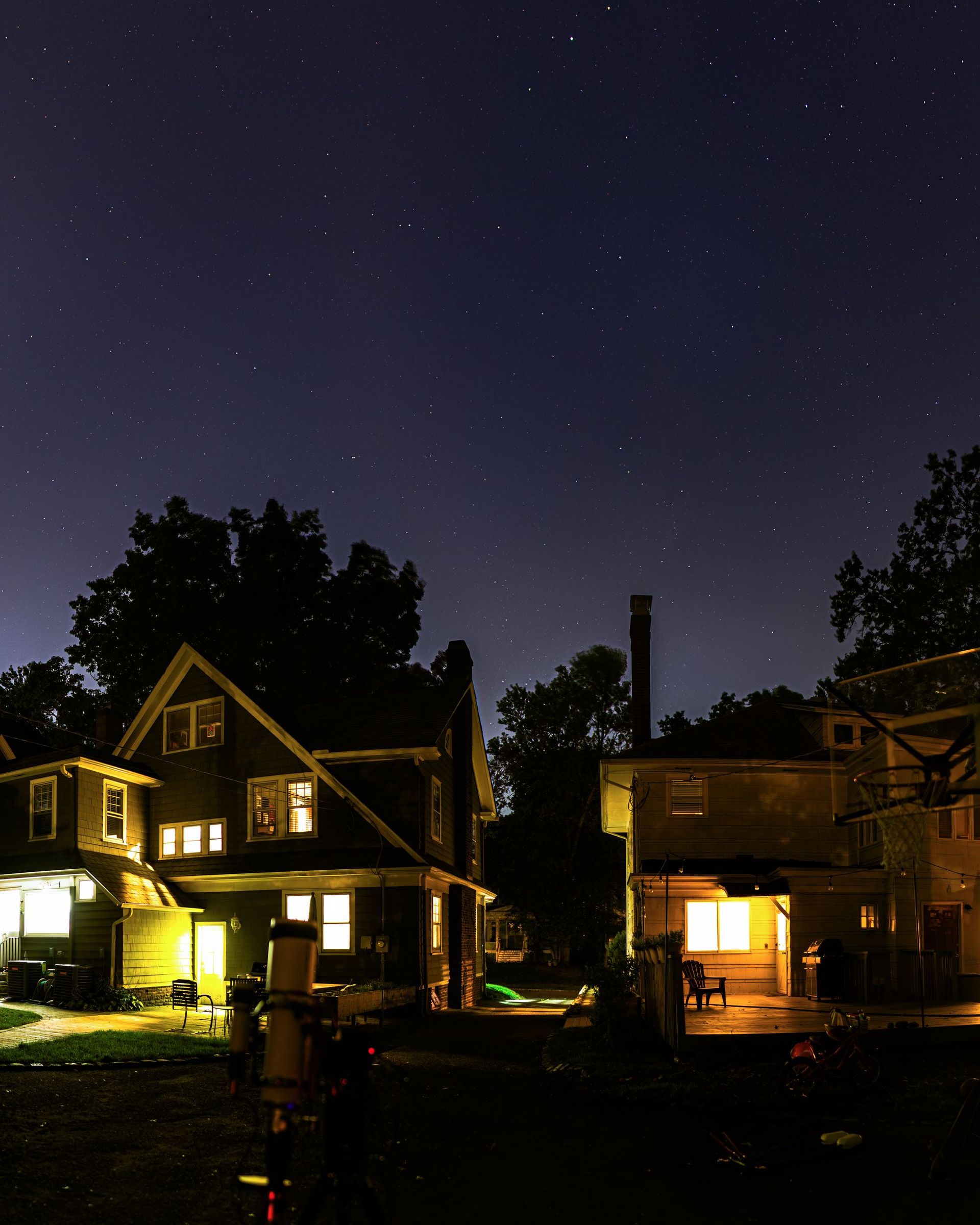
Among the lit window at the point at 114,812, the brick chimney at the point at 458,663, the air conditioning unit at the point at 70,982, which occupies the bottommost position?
the air conditioning unit at the point at 70,982

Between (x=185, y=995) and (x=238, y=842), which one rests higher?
(x=238, y=842)

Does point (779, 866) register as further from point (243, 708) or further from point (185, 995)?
point (243, 708)

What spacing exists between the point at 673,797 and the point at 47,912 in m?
17.0

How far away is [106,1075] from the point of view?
1681 centimetres

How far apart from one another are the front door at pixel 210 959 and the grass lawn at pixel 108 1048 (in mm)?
9347

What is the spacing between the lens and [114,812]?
3278cm

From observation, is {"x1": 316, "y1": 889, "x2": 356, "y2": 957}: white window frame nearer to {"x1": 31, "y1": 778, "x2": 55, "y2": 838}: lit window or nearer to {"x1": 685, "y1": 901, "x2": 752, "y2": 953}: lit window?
{"x1": 31, "y1": 778, "x2": 55, "y2": 838}: lit window

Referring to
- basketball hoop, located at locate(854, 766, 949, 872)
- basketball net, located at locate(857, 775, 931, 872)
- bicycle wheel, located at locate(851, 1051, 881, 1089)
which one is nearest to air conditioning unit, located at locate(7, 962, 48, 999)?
bicycle wheel, located at locate(851, 1051, 881, 1089)

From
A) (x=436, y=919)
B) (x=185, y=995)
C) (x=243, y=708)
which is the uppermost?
(x=243, y=708)

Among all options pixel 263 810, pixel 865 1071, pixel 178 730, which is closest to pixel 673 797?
pixel 263 810

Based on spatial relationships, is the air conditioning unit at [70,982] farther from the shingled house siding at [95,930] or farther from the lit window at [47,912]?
the lit window at [47,912]

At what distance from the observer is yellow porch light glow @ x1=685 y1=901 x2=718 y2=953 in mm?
27500

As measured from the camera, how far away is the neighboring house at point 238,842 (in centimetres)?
2923

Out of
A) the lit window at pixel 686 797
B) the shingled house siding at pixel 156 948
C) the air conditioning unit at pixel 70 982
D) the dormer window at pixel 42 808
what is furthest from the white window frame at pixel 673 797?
the dormer window at pixel 42 808
